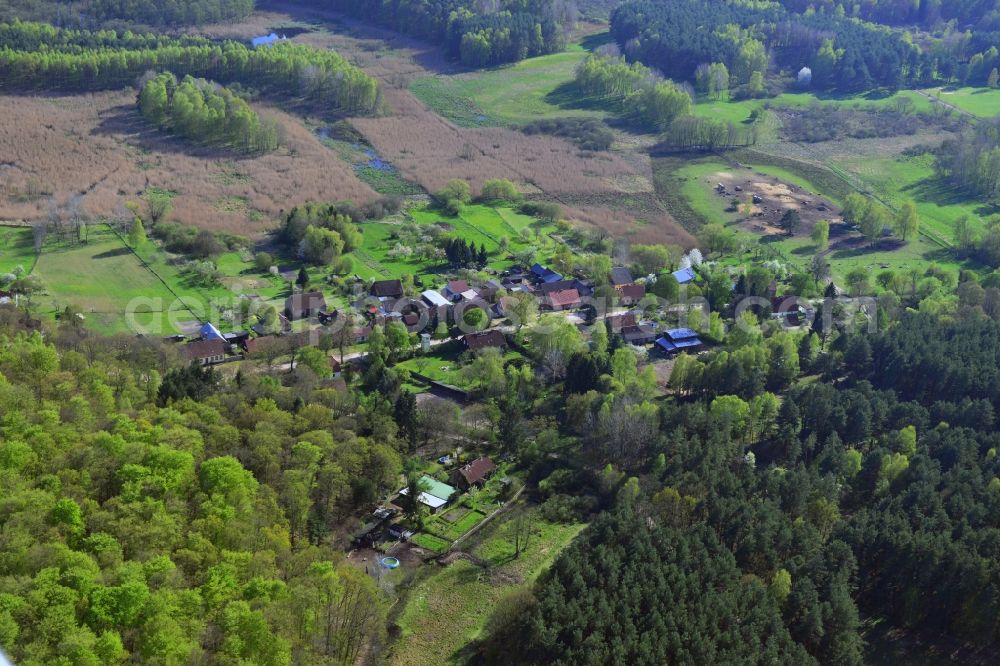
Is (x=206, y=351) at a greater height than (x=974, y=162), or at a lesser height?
lesser

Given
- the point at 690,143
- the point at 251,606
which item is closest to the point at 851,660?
the point at 251,606

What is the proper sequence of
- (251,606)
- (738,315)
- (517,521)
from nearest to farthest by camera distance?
1. (251,606)
2. (517,521)
3. (738,315)

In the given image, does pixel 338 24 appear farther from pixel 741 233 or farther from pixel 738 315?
pixel 738 315

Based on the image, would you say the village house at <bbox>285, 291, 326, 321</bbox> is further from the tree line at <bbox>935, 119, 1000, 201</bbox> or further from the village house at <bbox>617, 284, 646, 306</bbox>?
the tree line at <bbox>935, 119, 1000, 201</bbox>

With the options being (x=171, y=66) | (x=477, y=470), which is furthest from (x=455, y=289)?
(x=171, y=66)

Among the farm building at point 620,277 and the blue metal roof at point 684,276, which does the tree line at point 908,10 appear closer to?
the blue metal roof at point 684,276

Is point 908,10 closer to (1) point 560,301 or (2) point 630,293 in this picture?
(2) point 630,293

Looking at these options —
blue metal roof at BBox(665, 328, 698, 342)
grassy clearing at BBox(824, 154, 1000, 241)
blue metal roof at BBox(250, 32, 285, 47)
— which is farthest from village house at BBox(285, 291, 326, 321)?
blue metal roof at BBox(250, 32, 285, 47)
